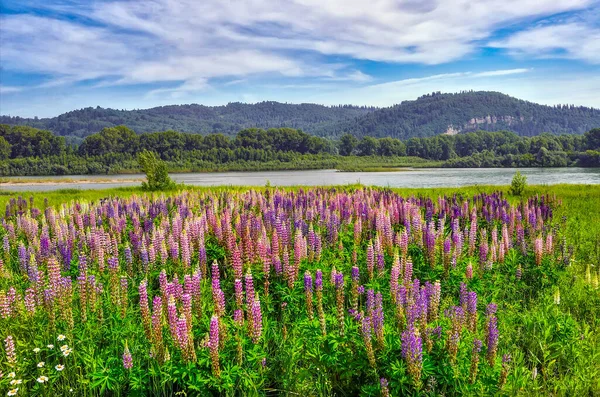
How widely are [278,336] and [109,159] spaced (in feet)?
509

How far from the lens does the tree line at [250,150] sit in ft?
413

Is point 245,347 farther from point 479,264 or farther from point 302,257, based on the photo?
point 479,264

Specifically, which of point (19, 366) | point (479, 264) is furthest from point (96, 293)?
point (479, 264)

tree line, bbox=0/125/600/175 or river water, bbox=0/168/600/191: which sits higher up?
tree line, bbox=0/125/600/175

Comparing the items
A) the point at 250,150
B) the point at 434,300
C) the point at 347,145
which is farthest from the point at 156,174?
the point at 347,145

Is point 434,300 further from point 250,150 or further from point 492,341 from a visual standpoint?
point 250,150

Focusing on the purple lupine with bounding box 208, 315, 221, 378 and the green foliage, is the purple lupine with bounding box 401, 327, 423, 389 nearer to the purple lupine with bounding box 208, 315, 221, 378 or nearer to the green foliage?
the purple lupine with bounding box 208, 315, 221, 378

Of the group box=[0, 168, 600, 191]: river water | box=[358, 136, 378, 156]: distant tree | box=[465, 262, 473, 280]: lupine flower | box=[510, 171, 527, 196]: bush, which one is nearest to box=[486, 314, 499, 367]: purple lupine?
box=[465, 262, 473, 280]: lupine flower

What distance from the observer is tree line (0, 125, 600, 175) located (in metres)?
126

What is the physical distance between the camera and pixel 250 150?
532ft

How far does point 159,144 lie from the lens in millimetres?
165875

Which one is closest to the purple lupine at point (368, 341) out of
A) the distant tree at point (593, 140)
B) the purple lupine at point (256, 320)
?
the purple lupine at point (256, 320)

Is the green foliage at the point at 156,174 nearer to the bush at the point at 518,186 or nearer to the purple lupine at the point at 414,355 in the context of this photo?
the bush at the point at 518,186

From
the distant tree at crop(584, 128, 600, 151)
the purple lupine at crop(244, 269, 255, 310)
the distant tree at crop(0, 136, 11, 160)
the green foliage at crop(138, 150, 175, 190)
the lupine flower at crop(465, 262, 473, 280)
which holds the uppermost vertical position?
the distant tree at crop(0, 136, 11, 160)
